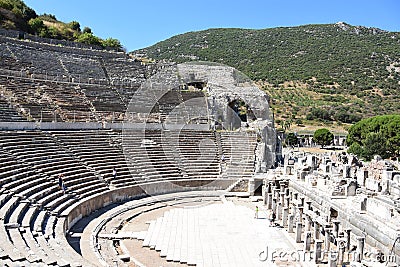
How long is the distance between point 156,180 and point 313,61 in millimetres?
63233

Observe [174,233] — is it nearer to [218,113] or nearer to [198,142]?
[198,142]

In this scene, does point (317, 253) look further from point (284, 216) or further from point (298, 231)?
point (284, 216)

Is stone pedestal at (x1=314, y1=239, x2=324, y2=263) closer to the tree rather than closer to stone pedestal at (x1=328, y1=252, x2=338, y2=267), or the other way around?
stone pedestal at (x1=328, y1=252, x2=338, y2=267)

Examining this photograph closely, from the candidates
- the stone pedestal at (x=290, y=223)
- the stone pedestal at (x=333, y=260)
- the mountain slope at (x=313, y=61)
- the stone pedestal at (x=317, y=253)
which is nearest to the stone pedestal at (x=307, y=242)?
the stone pedestal at (x=317, y=253)

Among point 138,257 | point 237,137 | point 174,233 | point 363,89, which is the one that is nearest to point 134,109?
point 237,137

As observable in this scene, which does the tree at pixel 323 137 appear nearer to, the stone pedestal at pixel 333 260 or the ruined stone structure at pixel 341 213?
the ruined stone structure at pixel 341 213

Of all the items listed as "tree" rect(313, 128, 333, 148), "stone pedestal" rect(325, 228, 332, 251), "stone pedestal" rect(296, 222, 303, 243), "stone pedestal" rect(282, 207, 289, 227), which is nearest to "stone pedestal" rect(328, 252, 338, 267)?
"stone pedestal" rect(325, 228, 332, 251)

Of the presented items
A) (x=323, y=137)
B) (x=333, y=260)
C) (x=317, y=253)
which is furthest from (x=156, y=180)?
(x=323, y=137)

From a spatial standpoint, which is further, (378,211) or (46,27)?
(46,27)

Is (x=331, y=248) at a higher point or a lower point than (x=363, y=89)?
lower

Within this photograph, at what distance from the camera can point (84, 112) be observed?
23.2 m

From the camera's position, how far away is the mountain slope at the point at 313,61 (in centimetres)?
6281

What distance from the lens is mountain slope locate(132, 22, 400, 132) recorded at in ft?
206

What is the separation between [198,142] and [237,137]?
103 inches
